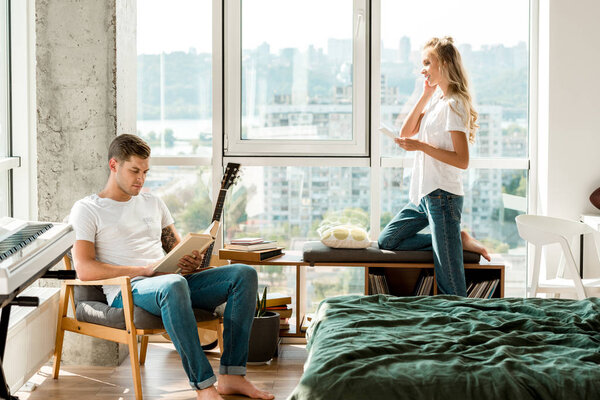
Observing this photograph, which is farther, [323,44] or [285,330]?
[323,44]

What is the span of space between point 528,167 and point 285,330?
1.93 m

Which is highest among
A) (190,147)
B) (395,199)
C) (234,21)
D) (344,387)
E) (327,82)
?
(234,21)

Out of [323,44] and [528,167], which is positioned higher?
[323,44]

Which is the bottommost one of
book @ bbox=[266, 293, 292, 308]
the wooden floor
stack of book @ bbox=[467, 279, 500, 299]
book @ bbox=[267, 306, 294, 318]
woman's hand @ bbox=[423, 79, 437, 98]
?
the wooden floor

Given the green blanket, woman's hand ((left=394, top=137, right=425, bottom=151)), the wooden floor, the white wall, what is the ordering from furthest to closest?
the white wall
woman's hand ((left=394, top=137, right=425, bottom=151))
the wooden floor
the green blanket

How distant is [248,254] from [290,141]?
99 cm

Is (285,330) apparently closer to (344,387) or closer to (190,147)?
(190,147)

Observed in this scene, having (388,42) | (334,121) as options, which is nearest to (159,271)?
(334,121)

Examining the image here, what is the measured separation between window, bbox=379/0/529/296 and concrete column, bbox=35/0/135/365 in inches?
71.4

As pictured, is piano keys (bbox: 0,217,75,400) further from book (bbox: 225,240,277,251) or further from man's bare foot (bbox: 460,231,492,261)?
man's bare foot (bbox: 460,231,492,261)

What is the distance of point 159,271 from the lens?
3453mm

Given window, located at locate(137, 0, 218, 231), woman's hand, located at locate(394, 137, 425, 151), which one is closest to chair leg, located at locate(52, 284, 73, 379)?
window, located at locate(137, 0, 218, 231)

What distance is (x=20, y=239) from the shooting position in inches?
92.8

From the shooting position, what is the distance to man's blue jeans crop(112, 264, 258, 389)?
3130 millimetres
